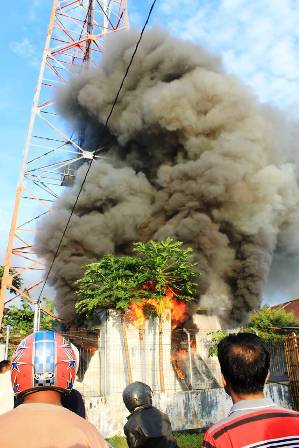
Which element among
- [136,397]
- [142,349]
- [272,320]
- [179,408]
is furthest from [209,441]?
[272,320]

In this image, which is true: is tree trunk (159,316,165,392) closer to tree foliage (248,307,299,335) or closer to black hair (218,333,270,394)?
tree foliage (248,307,299,335)

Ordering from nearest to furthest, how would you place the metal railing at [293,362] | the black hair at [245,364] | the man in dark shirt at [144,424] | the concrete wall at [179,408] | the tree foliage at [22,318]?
the black hair at [245,364]
the man in dark shirt at [144,424]
the metal railing at [293,362]
the concrete wall at [179,408]
the tree foliage at [22,318]

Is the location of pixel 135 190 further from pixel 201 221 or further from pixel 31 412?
pixel 31 412

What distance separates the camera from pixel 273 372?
17.7 metres

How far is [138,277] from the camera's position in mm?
15148

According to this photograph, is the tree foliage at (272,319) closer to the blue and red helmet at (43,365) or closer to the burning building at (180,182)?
the burning building at (180,182)

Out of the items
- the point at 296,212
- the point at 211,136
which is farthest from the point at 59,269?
the point at 296,212

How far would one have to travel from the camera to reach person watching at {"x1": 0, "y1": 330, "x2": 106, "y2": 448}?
1288 mm

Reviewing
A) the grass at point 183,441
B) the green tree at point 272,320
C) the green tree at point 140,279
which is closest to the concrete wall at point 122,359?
the green tree at point 140,279

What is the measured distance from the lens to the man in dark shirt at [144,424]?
3.46 m

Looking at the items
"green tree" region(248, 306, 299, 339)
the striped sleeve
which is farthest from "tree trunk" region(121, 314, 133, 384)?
the striped sleeve

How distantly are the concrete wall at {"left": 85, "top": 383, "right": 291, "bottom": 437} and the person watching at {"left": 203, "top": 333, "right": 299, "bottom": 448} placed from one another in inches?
417

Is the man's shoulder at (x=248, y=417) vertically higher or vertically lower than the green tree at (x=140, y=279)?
lower

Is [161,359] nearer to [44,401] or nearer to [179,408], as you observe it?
[179,408]
